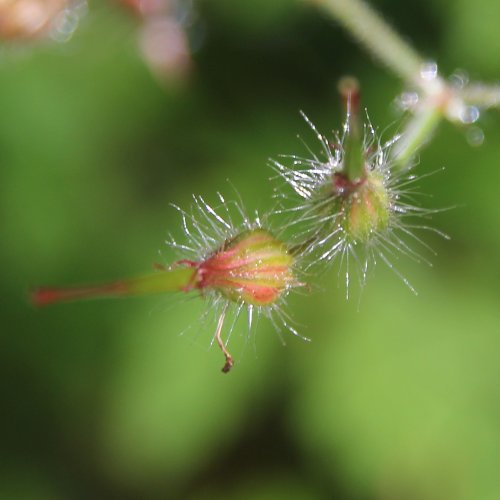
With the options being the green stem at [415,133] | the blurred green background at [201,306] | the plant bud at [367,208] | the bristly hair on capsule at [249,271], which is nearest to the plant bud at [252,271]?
the bristly hair on capsule at [249,271]

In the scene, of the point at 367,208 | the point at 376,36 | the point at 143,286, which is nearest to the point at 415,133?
the point at 376,36

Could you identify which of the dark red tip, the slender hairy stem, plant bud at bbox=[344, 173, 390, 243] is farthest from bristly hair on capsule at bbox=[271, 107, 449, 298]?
the slender hairy stem

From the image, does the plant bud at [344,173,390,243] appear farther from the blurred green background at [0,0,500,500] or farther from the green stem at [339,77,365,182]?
the blurred green background at [0,0,500,500]

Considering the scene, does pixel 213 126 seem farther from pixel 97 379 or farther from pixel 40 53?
pixel 97 379

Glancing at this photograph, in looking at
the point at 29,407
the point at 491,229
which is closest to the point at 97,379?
the point at 29,407

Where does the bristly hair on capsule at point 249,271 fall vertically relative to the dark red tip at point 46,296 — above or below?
above

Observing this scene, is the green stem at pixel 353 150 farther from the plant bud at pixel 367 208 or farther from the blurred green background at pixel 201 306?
the blurred green background at pixel 201 306

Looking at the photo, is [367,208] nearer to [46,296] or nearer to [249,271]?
[249,271]
